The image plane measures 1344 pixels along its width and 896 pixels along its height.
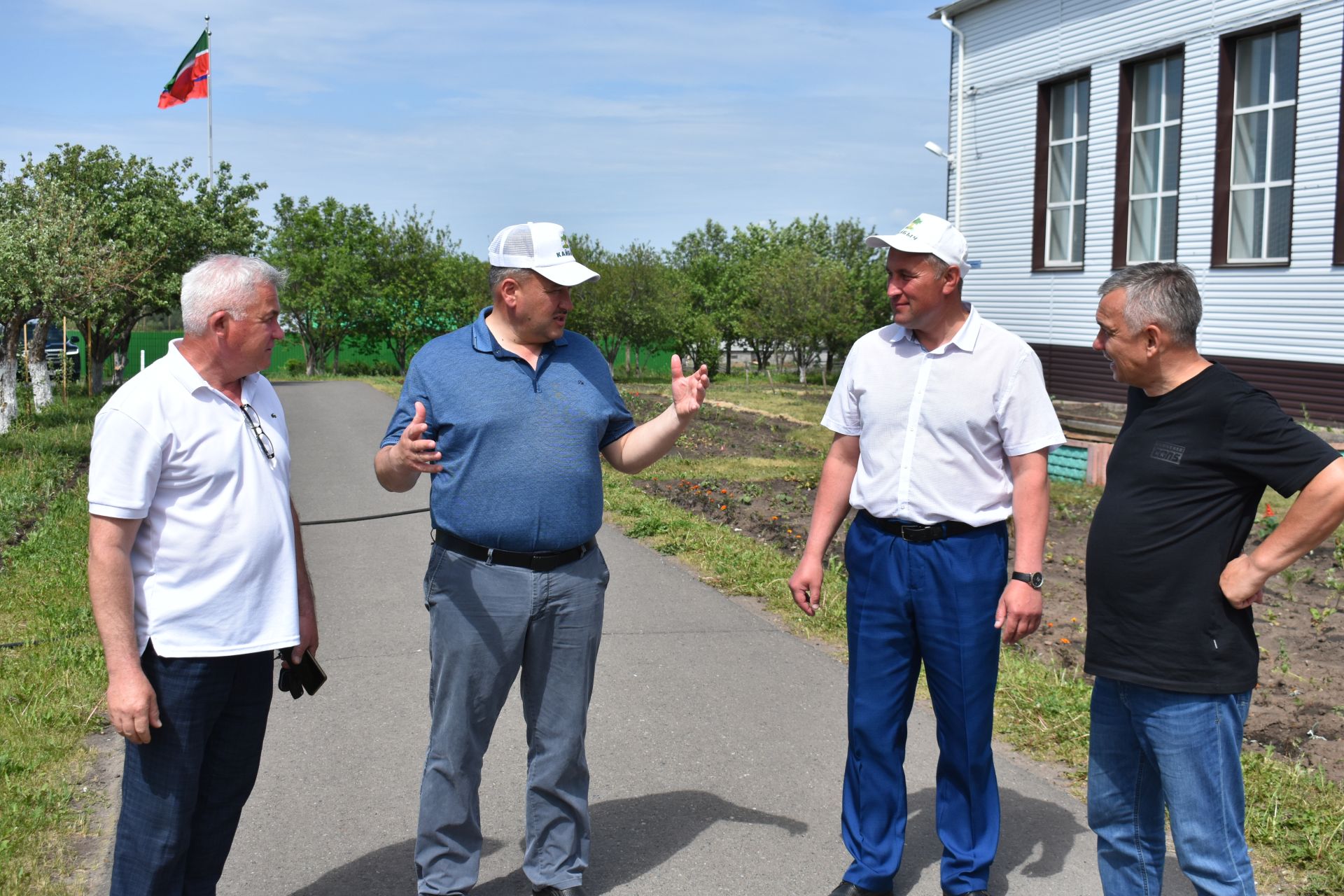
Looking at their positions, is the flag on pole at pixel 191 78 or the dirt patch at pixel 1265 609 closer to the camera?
the dirt patch at pixel 1265 609

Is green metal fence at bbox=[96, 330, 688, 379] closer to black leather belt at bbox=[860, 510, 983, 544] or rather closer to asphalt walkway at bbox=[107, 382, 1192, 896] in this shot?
asphalt walkway at bbox=[107, 382, 1192, 896]

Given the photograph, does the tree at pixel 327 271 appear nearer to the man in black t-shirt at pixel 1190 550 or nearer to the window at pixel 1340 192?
the window at pixel 1340 192

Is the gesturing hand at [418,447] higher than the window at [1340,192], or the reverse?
the window at [1340,192]

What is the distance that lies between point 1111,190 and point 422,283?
3186 centimetres

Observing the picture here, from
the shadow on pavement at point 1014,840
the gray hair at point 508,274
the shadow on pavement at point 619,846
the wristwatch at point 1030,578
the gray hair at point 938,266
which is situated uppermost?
the gray hair at point 938,266

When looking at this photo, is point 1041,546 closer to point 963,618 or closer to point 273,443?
point 963,618

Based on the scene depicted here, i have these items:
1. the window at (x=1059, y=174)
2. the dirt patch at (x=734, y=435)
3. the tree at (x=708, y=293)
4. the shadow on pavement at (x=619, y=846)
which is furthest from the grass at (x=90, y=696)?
the tree at (x=708, y=293)

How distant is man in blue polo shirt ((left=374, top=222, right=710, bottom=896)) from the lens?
370cm

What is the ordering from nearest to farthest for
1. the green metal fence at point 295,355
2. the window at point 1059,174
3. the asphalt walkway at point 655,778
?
the asphalt walkway at point 655,778 < the window at point 1059,174 < the green metal fence at point 295,355

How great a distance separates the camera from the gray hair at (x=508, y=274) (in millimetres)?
3709

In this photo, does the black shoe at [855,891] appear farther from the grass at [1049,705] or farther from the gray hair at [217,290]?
the gray hair at [217,290]

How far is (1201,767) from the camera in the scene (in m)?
3.15

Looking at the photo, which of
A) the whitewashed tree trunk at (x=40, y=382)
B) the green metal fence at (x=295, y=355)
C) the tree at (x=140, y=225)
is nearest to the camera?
the whitewashed tree trunk at (x=40, y=382)

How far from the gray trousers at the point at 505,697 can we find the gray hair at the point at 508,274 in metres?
0.84
